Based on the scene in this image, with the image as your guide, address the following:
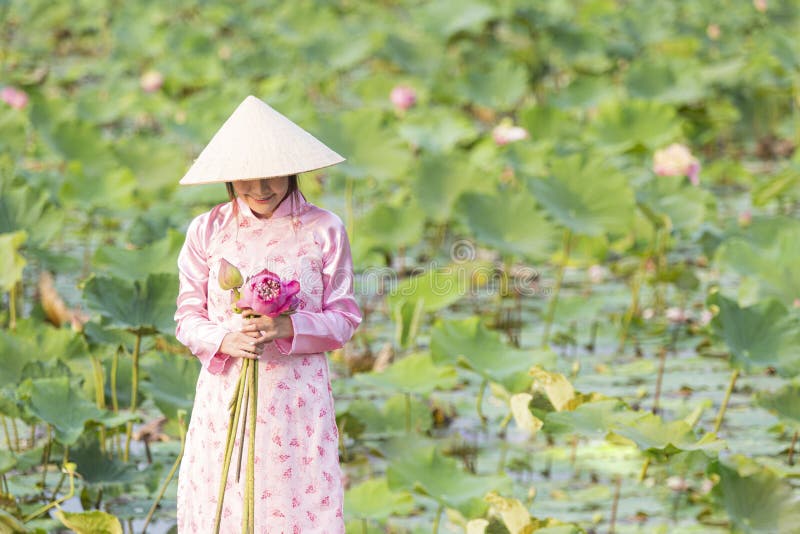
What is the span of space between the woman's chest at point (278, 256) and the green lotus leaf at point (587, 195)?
1.85 m

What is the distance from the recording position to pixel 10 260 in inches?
128

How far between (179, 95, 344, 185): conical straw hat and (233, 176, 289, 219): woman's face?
0.05 meters

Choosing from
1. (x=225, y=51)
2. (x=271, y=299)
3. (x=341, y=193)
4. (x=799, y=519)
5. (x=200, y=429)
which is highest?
(x=225, y=51)

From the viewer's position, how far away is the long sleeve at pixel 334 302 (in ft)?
6.61

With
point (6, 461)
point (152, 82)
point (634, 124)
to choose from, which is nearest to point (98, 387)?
point (6, 461)

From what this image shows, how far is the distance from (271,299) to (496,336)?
1.49m

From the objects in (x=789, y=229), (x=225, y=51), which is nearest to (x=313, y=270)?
(x=789, y=229)

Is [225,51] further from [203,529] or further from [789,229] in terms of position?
[203,529]

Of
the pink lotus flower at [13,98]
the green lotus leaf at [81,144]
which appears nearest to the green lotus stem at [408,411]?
the green lotus leaf at [81,144]

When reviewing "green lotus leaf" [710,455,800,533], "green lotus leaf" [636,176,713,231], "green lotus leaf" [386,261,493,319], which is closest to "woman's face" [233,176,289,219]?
"green lotus leaf" [710,455,800,533]

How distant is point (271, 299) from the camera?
1886 millimetres

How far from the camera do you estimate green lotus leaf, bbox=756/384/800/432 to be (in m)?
3.04

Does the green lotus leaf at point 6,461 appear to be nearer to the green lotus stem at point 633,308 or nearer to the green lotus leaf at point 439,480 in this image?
the green lotus leaf at point 439,480

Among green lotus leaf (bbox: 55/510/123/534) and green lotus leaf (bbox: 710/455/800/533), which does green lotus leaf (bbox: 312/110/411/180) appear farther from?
green lotus leaf (bbox: 55/510/123/534)
